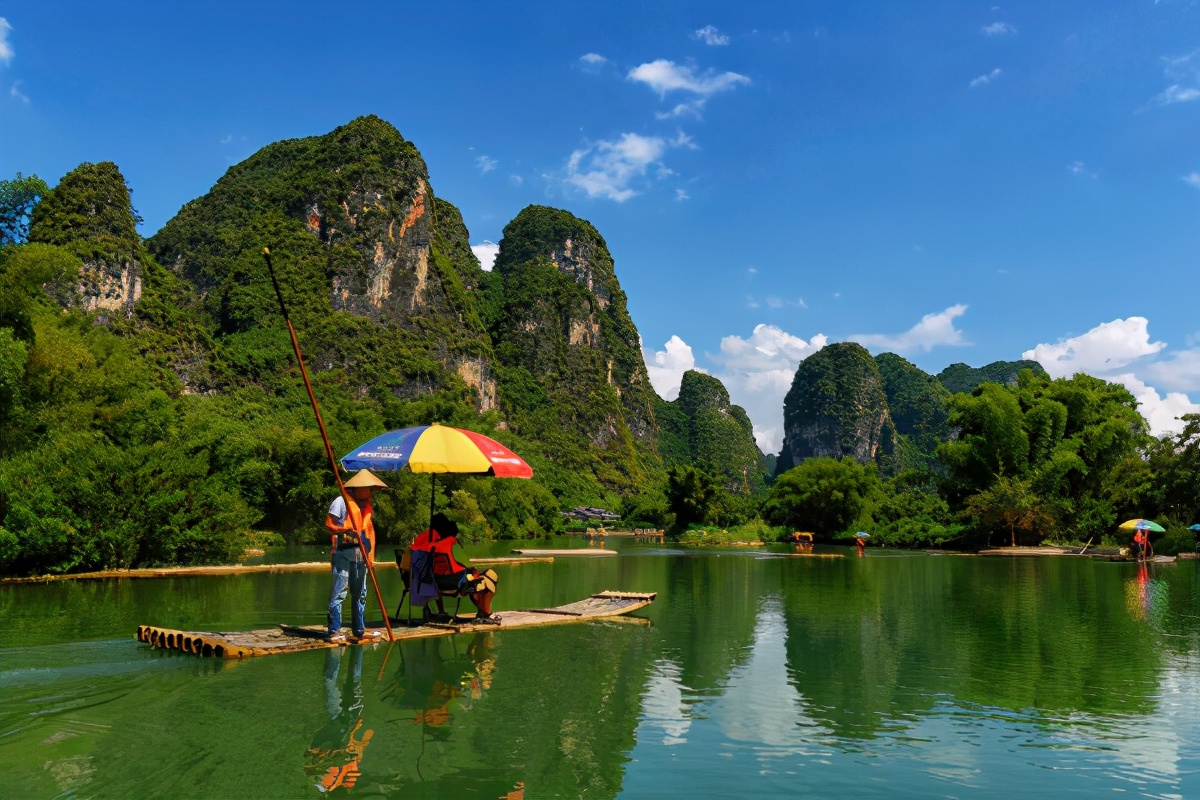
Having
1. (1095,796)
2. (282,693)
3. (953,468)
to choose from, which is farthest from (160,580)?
(953,468)

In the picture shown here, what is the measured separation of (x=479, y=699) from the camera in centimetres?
688

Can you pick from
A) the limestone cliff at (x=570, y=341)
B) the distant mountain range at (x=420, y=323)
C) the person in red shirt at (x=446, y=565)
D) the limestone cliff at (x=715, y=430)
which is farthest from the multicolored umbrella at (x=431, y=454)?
the limestone cliff at (x=715, y=430)

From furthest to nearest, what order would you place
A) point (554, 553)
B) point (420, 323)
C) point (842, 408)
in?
point (842, 408) → point (420, 323) → point (554, 553)

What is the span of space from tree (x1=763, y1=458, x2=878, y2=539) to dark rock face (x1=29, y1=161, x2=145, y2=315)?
157 ft

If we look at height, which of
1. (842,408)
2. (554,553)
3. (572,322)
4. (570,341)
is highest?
(572,322)

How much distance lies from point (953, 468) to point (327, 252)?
63499 millimetres

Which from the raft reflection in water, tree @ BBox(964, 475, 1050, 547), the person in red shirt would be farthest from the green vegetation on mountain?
the raft reflection in water

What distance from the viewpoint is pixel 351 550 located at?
8805 millimetres

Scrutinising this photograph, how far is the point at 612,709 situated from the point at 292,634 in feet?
13.2

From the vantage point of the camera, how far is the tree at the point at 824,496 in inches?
2094

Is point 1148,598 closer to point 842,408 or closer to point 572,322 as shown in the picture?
point 572,322

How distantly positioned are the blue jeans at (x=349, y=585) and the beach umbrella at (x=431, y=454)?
1.00 m

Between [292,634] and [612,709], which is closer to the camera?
[612,709]

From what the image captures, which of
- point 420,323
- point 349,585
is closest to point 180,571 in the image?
point 349,585
